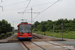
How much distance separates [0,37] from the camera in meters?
30.7

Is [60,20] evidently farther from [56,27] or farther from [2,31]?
[2,31]

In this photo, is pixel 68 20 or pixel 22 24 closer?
pixel 22 24

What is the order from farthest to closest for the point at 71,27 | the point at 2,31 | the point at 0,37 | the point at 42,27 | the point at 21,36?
the point at 42,27, the point at 71,27, the point at 2,31, the point at 0,37, the point at 21,36

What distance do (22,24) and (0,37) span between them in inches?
289

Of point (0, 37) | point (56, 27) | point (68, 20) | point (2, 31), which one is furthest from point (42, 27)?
point (0, 37)

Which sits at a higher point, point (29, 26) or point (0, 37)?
point (29, 26)

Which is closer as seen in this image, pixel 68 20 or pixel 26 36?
pixel 26 36

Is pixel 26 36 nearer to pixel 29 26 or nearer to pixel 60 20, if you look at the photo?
pixel 29 26

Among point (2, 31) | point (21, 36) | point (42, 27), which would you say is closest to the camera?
point (21, 36)

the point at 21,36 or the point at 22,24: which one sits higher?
the point at 22,24

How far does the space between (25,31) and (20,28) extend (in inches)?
36.1

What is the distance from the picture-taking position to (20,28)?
25.3m

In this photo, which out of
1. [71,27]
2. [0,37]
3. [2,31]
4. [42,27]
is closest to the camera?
[0,37]

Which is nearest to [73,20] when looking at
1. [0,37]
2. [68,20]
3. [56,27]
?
[68,20]
